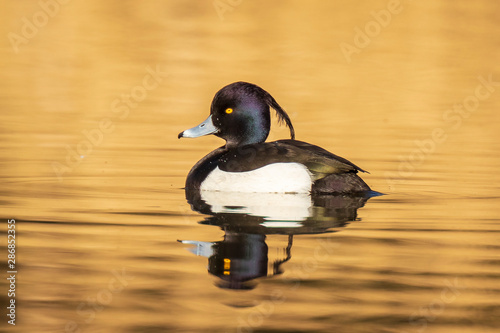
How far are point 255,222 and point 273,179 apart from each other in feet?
4.63

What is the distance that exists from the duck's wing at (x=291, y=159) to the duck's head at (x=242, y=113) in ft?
1.99

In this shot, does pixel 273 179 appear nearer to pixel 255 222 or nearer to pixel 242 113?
pixel 242 113

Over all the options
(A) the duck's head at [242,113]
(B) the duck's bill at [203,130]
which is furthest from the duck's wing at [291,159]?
(B) the duck's bill at [203,130]

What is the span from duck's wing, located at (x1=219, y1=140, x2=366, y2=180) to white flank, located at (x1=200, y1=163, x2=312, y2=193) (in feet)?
0.14

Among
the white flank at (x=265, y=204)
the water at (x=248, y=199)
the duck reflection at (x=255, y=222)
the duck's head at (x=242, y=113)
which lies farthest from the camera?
the duck's head at (x=242, y=113)

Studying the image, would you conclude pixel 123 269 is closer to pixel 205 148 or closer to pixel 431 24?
pixel 205 148

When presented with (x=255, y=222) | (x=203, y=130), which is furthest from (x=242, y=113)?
(x=255, y=222)

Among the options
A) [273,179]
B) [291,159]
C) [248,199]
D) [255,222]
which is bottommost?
[255,222]

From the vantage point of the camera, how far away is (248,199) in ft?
28.2

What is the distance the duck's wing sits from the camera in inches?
346

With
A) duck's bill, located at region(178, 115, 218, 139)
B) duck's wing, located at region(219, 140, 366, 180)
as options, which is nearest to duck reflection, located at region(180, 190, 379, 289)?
duck's wing, located at region(219, 140, 366, 180)

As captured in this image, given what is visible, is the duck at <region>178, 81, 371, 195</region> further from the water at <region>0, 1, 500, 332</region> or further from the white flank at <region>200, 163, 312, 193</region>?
the water at <region>0, 1, 500, 332</region>

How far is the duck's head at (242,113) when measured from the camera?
9.59 metres

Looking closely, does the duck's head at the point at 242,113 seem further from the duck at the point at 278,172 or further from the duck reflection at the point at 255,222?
the duck reflection at the point at 255,222
